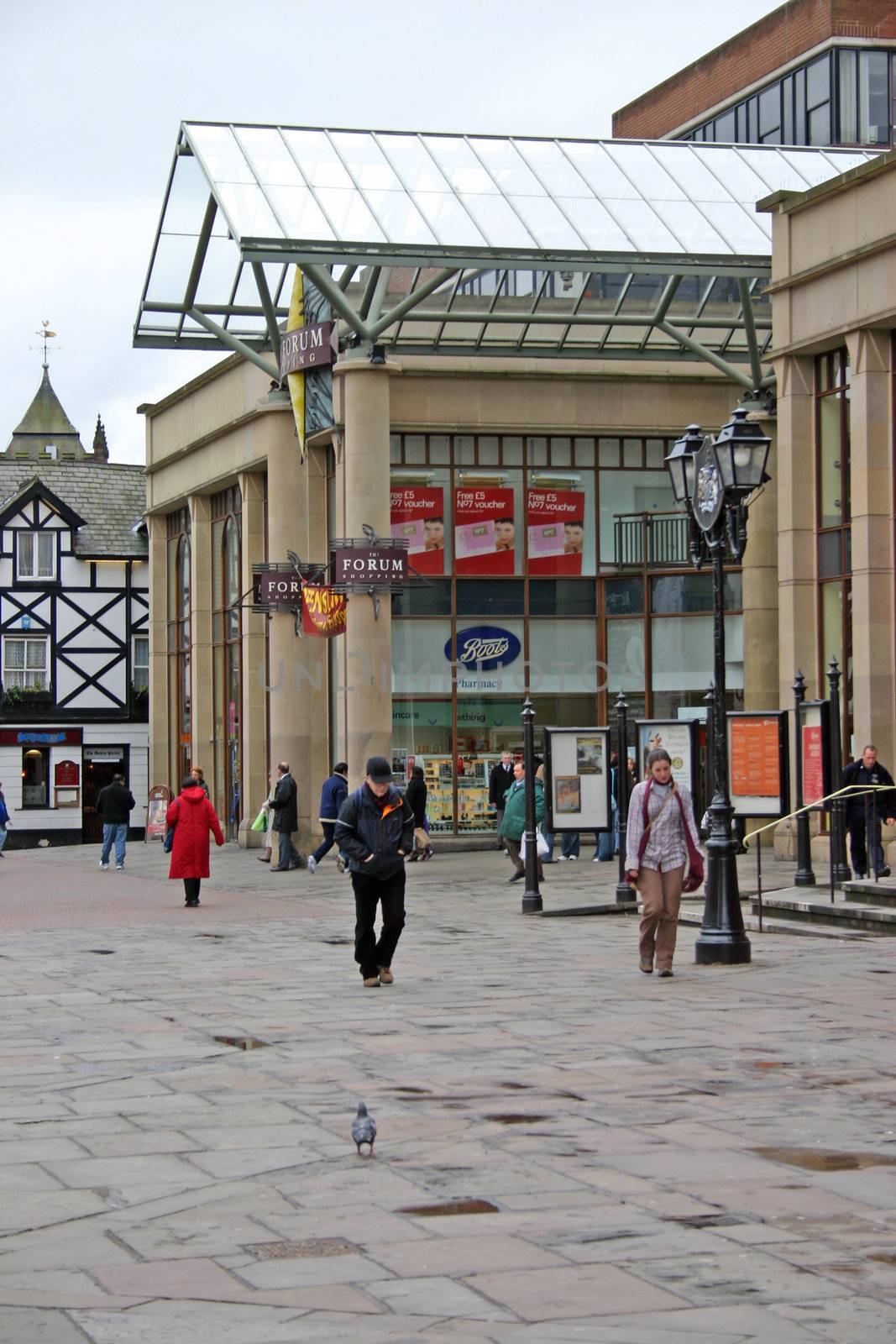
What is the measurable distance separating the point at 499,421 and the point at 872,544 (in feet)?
33.2

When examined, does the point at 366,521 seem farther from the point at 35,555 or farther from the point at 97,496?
the point at 97,496

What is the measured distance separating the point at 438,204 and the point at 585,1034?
2054 centimetres

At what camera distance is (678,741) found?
21766mm

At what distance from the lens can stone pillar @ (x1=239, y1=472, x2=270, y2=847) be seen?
38094 mm

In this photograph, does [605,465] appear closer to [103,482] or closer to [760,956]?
[760,956]

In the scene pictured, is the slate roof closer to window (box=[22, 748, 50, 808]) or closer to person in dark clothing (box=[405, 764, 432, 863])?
window (box=[22, 748, 50, 808])

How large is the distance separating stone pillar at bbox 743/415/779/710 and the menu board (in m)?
5.32

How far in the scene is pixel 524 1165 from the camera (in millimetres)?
7699

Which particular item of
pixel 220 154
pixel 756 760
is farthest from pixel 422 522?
pixel 756 760

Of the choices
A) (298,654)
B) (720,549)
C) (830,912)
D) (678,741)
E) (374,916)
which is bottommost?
(830,912)

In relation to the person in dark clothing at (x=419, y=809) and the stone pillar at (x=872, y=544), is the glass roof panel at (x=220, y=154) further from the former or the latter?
the stone pillar at (x=872, y=544)

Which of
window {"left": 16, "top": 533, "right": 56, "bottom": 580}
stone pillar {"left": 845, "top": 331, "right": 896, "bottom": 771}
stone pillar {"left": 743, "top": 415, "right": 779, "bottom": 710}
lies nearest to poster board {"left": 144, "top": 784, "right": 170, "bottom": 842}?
stone pillar {"left": 743, "top": 415, "right": 779, "bottom": 710}

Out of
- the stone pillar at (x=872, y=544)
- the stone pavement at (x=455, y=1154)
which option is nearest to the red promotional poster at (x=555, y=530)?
the stone pillar at (x=872, y=544)

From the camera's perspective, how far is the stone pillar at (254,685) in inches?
1500
